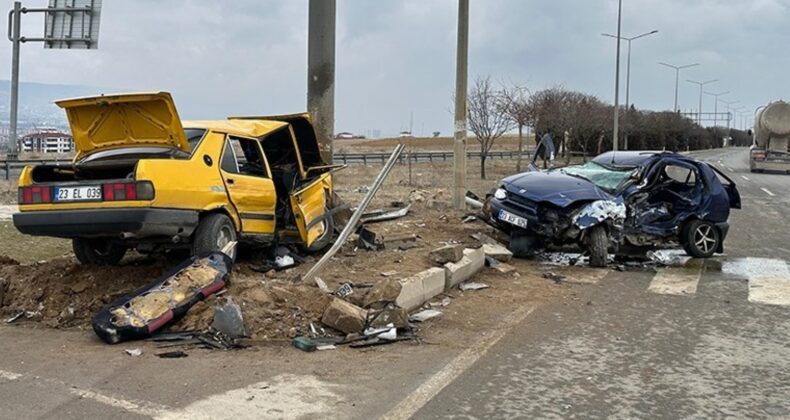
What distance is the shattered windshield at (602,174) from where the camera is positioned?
1159 cm

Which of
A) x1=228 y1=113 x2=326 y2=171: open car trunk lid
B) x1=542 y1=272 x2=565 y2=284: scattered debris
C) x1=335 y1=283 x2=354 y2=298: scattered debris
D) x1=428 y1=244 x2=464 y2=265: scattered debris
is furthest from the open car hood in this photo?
x1=335 y1=283 x2=354 y2=298: scattered debris

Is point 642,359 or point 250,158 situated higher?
point 250,158

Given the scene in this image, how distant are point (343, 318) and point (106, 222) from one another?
8.15 feet

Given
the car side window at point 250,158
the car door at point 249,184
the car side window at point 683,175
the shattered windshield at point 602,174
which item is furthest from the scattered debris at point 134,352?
the car side window at point 683,175

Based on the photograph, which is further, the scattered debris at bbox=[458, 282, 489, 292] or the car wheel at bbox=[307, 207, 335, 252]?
the car wheel at bbox=[307, 207, 335, 252]

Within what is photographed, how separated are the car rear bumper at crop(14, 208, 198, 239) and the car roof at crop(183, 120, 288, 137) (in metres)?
1.45

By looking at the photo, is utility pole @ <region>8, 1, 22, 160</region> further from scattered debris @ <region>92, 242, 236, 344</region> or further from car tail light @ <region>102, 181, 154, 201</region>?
scattered debris @ <region>92, 242, 236, 344</region>

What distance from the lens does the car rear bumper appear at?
6.99 metres

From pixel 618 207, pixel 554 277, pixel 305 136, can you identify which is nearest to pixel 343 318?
pixel 554 277

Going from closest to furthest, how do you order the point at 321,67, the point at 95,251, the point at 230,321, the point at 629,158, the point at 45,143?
the point at 230,321 < the point at 95,251 < the point at 321,67 < the point at 629,158 < the point at 45,143

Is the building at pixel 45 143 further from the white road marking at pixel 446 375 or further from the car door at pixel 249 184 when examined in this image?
the white road marking at pixel 446 375

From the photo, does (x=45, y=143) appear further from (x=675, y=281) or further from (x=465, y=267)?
(x=675, y=281)

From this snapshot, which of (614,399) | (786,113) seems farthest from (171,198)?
(786,113)

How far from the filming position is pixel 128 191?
703 cm
